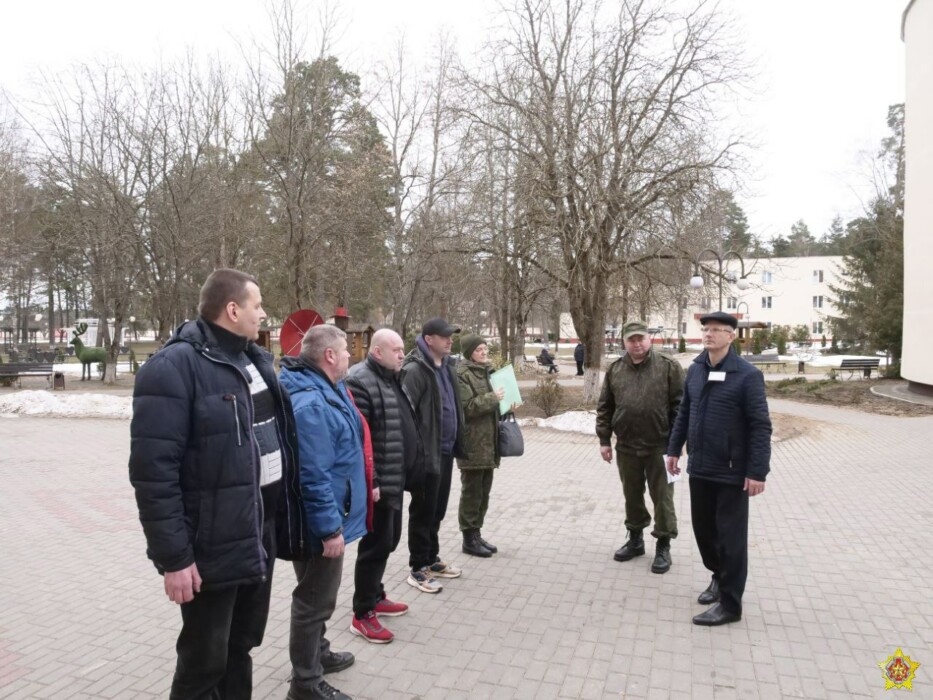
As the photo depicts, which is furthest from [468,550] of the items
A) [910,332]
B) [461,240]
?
[910,332]

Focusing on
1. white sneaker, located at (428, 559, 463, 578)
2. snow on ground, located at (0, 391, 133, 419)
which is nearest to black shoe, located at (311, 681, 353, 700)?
white sneaker, located at (428, 559, 463, 578)

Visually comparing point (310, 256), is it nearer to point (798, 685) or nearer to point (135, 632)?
point (135, 632)

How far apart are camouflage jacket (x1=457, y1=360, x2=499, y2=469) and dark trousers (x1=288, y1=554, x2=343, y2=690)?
207 cm

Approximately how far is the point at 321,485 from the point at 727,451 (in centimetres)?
247

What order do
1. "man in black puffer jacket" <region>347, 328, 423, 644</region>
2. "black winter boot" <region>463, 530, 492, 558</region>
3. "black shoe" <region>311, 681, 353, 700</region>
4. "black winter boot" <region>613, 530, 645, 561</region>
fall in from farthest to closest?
"black winter boot" <region>463, 530, 492, 558</region> → "black winter boot" <region>613, 530, 645, 561</region> → "man in black puffer jacket" <region>347, 328, 423, 644</region> → "black shoe" <region>311, 681, 353, 700</region>

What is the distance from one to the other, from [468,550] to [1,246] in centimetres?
2473

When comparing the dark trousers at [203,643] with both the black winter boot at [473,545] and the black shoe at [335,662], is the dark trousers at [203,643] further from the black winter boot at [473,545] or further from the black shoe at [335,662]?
the black winter boot at [473,545]

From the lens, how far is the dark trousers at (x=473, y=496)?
516 cm

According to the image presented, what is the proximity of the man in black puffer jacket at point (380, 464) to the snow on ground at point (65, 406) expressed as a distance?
41.3 feet

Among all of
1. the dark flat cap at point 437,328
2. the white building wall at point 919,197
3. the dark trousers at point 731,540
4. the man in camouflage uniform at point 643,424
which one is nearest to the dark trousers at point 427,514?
the dark flat cap at point 437,328

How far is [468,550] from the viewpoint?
534 centimetres

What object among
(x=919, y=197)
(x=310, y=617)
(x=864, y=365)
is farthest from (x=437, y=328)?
(x=864, y=365)

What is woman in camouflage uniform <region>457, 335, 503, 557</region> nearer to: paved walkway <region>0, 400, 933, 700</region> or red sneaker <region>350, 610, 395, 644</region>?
paved walkway <region>0, 400, 933, 700</region>

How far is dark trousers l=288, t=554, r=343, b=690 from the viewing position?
303 cm
